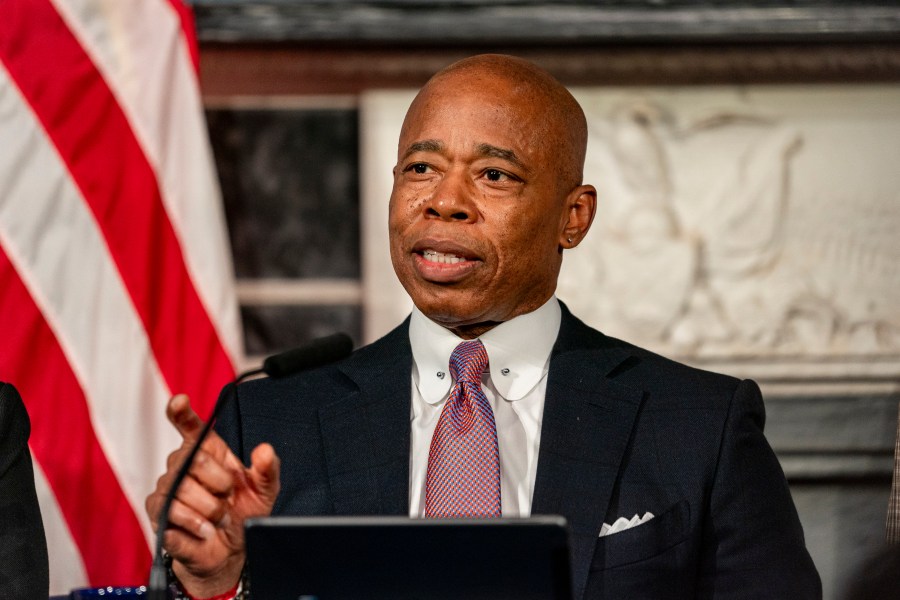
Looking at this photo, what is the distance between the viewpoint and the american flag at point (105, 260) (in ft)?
8.21

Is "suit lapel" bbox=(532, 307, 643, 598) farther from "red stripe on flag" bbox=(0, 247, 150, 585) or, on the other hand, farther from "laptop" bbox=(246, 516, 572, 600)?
"red stripe on flag" bbox=(0, 247, 150, 585)

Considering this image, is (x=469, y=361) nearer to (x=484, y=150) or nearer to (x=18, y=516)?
(x=484, y=150)

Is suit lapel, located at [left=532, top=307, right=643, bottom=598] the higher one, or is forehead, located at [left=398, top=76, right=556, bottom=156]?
forehead, located at [left=398, top=76, right=556, bottom=156]

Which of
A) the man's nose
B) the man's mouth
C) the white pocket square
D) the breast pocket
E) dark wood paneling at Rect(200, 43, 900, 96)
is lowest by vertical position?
the breast pocket

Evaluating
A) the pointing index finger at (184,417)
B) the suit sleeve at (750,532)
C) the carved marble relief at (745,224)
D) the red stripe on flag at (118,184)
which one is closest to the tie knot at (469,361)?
the suit sleeve at (750,532)

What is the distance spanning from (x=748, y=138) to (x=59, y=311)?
63.5 inches

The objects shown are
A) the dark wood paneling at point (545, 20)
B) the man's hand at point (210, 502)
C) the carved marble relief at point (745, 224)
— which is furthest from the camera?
the carved marble relief at point (745, 224)

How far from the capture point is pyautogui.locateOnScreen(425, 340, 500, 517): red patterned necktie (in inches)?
71.7

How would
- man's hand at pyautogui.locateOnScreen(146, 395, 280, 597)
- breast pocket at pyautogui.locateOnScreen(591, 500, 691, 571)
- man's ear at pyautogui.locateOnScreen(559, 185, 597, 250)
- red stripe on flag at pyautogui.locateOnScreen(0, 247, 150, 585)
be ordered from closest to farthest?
man's hand at pyautogui.locateOnScreen(146, 395, 280, 597)
breast pocket at pyautogui.locateOnScreen(591, 500, 691, 571)
man's ear at pyautogui.locateOnScreen(559, 185, 597, 250)
red stripe on flag at pyautogui.locateOnScreen(0, 247, 150, 585)

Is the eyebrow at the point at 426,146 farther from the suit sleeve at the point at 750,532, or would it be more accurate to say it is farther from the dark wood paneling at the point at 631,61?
the dark wood paneling at the point at 631,61

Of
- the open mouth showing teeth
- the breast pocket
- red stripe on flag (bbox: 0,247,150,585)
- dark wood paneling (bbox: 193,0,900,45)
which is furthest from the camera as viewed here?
dark wood paneling (bbox: 193,0,900,45)

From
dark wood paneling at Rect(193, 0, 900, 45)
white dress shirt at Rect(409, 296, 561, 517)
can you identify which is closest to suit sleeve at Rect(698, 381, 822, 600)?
white dress shirt at Rect(409, 296, 561, 517)

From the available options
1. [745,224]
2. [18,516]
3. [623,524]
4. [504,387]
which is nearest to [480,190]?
[504,387]

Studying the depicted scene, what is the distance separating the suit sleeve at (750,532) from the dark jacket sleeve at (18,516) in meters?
1.03
